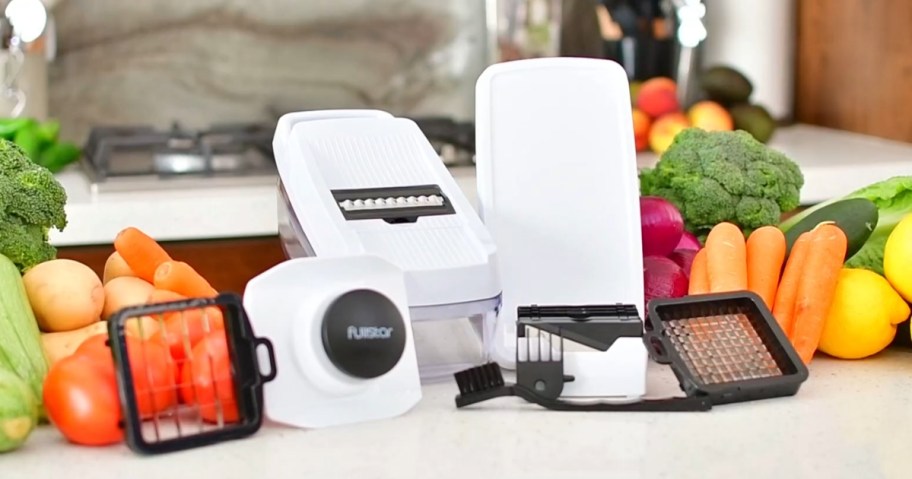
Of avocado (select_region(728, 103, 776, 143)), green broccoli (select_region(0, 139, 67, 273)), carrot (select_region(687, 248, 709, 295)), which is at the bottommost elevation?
avocado (select_region(728, 103, 776, 143))

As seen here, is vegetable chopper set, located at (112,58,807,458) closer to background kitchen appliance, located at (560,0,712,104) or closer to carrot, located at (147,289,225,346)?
carrot, located at (147,289,225,346)

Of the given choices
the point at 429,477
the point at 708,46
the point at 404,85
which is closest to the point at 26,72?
the point at 404,85

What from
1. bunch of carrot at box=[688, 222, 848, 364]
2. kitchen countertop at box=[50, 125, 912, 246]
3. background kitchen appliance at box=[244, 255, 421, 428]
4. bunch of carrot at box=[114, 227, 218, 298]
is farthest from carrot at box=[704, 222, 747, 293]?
kitchen countertop at box=[50, 125, 912, 246]

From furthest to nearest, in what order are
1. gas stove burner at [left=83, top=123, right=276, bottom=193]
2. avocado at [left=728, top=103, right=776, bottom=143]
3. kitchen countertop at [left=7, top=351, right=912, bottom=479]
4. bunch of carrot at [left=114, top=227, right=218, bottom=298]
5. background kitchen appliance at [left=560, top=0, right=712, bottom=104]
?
background kitchen appliance at [left=560, top=0, right=712, bottom=104] < avocado at [left=728, top=103, right=776, bottom=143] < gas stove burner at [left=83, top=123, right=276, bottom=193] < bunch of carrot at [left=114, top=227, right=218, bottom=298] < kitchen countertop at [left=7, top=351, right=912, bottom=479]

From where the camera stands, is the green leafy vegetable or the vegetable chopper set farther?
the green leafy vegetable

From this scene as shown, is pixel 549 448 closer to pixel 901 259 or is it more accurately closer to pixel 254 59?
pixel 901 259

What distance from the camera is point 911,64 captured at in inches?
100

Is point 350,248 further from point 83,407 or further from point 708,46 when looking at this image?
point 708,46

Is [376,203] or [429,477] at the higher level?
[376,203]

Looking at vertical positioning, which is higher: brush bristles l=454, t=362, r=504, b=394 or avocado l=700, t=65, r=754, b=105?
brush bristles l=454, t=362, r=504, b=394

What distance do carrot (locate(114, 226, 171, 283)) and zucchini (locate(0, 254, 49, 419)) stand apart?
0.36 ft

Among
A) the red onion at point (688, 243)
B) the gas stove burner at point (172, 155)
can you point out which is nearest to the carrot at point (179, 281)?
the red onion at point (688, 243)

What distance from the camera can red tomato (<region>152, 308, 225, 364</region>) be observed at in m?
0.90

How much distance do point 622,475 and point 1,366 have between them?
0.45 meters
